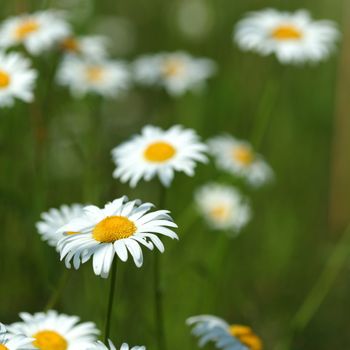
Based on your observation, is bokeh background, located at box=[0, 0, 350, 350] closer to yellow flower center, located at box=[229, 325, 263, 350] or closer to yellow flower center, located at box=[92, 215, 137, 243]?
yellow flower center, located at box=[229, 325, 263, 350]

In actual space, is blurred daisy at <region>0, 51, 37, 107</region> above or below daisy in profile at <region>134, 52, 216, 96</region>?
below

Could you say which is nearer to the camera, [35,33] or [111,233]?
[111,233]

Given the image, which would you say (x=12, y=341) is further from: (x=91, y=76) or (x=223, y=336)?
(x=91, y=76)

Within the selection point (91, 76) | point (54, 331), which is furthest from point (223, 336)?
point (91, 76)

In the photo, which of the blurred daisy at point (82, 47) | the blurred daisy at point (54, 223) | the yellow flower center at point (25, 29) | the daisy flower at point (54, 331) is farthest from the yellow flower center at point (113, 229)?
the blurred daisy at point (82, 47)

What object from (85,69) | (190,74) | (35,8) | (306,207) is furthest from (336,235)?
(35,8)

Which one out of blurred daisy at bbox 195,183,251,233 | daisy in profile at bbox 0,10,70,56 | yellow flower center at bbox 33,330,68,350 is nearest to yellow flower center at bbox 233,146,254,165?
blurred daisy at bbox 195,183,251,233
